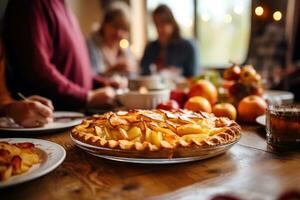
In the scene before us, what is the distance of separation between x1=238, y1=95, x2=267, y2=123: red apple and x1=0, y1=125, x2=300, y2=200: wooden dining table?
1.13 feet

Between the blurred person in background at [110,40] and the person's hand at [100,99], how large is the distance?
1388 millimetres

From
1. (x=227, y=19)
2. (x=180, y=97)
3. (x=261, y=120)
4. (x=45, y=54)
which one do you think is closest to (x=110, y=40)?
(x=227, y=19)

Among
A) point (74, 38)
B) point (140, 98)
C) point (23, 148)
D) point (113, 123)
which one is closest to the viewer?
point (23, 148)

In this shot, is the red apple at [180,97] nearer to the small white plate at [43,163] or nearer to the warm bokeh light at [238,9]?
the small white plate at [43,163]

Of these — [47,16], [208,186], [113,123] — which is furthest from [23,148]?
[47,16]

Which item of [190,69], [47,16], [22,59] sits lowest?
[190,69]

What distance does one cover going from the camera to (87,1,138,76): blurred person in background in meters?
3.07

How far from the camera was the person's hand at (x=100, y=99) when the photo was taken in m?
1.48

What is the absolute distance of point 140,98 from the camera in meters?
1.29

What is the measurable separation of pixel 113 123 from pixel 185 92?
59cm

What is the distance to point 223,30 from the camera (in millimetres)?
3914

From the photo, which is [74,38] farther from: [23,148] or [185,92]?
[23,148]

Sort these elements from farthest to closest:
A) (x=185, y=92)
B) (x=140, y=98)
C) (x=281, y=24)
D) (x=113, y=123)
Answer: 1. (x=281, y=24)
2. (x=185, y=92)
3. (x=140, y=98)
4. (x=113, y=123)

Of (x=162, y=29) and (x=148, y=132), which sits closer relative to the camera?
(x=148, y=132)
